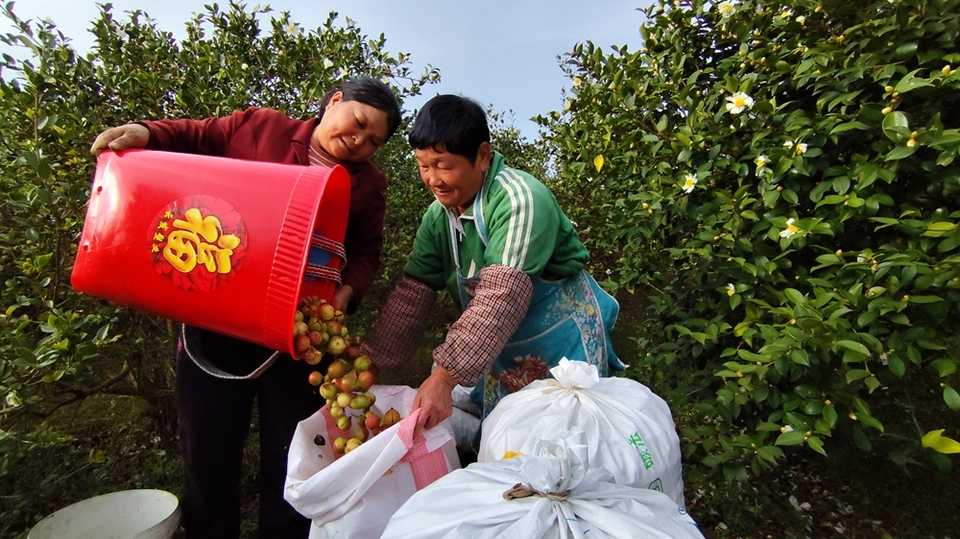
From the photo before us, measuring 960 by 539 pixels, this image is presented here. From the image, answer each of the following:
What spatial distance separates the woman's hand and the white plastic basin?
0.90m

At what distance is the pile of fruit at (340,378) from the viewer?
4.21 feet

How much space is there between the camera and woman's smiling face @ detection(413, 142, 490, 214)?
147cm

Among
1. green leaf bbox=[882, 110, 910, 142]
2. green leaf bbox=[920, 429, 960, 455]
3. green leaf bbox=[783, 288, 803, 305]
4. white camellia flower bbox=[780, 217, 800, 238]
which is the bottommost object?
green leaf bbox=[920, 429, 960, 455]

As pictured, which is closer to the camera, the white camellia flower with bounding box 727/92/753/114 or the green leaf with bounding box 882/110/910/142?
the green leaf with bounding box 882/110/910/142

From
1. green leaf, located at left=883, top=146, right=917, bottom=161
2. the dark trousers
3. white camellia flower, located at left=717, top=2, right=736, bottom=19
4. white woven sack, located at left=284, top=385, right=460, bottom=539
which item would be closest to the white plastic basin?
the dark trousers

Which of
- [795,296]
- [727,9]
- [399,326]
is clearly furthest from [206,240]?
[727,9]

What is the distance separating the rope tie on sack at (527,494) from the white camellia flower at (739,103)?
1.16m

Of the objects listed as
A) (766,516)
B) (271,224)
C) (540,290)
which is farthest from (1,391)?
(766,516)

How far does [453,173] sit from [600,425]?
30.2 inches

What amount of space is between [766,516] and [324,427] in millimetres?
1819

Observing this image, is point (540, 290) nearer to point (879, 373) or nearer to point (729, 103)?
point (729, 103)

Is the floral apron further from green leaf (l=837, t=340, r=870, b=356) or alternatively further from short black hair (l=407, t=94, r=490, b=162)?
green leaf (l=837, t=340, r=870, b=356)

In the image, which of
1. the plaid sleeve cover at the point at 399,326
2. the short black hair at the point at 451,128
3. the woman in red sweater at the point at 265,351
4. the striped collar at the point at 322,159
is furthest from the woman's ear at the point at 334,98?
the plaid sleeve cover at the point at 399,326

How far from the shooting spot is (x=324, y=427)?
1413 mm
